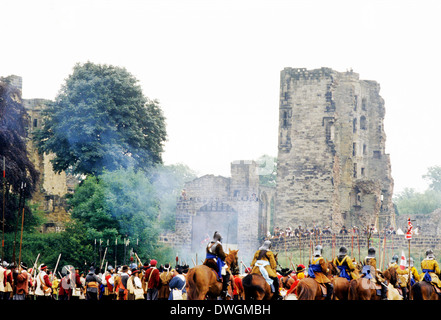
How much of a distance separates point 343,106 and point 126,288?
50.5 m

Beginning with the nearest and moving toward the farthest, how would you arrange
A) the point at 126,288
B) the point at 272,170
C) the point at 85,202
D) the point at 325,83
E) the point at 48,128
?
the point at 126,288, the point at 85,202, the point at 48,128, the point at 325,83, the point at 272,170

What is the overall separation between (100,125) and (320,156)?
68.2ft

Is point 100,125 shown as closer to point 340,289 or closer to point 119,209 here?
point 119,209

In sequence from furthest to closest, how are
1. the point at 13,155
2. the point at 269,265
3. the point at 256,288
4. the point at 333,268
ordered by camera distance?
the point at 13,155 < the point at 333,268 < the point at 269,265 < the point at 256,288

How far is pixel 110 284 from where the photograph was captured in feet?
100

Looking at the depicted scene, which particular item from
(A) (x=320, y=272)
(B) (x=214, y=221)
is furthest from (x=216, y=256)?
(B) (x=214, y=221)

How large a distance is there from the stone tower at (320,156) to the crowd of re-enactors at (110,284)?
41.9 metres

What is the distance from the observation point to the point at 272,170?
123812 millimetres

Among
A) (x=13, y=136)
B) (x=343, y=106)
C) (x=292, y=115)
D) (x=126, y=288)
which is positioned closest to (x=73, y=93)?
(x=13, y=136)

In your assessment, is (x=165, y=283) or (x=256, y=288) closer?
(x=256, y=288)

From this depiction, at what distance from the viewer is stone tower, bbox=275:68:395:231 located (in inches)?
2889

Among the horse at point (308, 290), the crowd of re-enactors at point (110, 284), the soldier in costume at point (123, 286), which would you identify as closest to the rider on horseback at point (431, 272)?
the horse at point (308, 290)

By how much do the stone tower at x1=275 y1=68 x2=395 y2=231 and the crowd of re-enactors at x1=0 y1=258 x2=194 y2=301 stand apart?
137 feet
